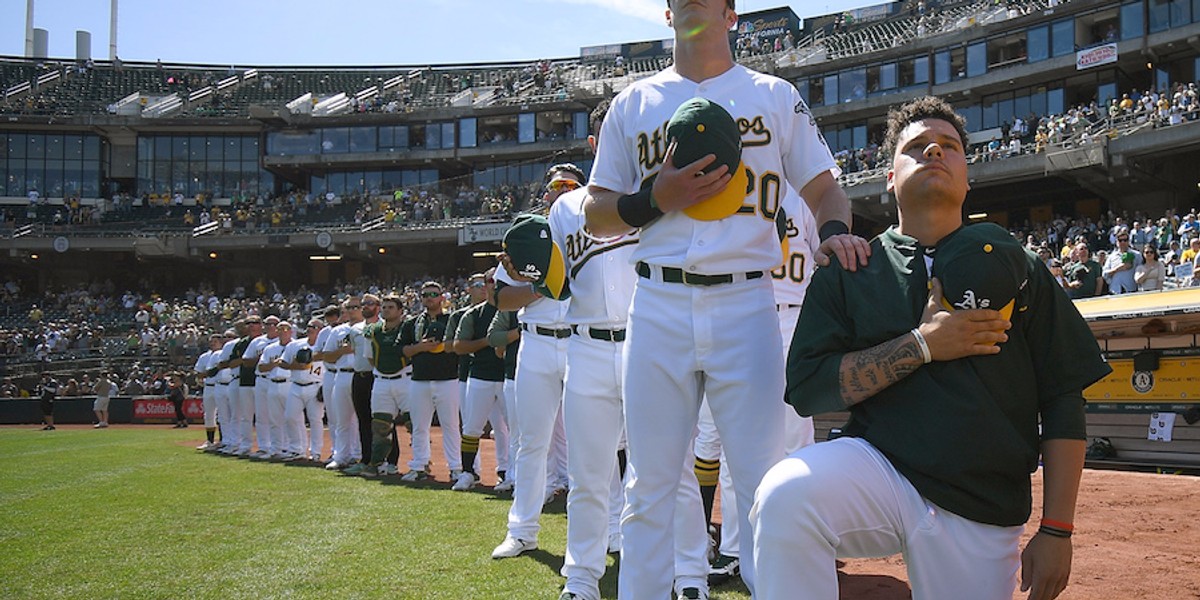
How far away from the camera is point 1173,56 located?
31297 millimetres

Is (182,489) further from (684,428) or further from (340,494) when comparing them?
(684,428)

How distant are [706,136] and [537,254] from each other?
2.07 meters

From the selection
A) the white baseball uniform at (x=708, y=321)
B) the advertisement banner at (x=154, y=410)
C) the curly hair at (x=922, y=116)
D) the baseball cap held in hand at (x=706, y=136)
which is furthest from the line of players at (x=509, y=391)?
the advertisement banner at (x=154, y=410)

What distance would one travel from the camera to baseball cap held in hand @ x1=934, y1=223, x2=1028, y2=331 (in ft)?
8.63

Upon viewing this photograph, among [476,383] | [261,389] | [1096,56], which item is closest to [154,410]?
[261,389]

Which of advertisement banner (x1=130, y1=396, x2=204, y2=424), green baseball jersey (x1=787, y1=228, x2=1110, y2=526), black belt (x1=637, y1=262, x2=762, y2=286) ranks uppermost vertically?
black belt (x1=637, y1=262, x2=762, y2=286)

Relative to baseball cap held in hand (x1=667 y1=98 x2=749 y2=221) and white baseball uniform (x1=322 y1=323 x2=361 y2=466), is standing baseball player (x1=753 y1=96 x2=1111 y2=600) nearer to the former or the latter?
baseball cap held in hand (x1=667 y1=98 x2=749 y2=221)

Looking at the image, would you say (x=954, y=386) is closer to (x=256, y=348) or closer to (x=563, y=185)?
(x=563, y=185)

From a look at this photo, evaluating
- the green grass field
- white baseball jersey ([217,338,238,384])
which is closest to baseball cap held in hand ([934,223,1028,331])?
the green grass field

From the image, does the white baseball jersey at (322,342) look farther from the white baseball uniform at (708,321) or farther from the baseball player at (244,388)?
the white baseball uniform at (708,321)

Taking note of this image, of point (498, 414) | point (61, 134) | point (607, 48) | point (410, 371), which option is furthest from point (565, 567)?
point (61, 134)

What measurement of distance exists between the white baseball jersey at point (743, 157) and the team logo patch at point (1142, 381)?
27.6 ft

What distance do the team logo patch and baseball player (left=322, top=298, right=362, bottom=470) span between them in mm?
9660

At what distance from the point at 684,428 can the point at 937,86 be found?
36262 millimetres
